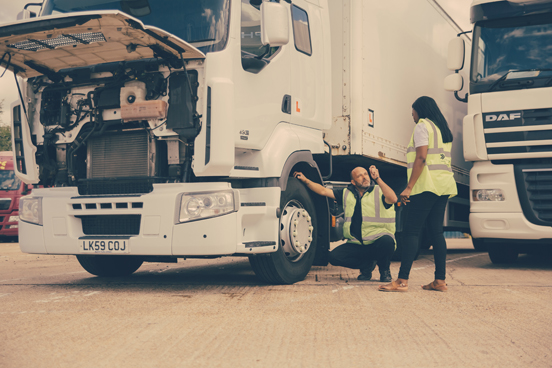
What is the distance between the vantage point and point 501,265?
9.48m

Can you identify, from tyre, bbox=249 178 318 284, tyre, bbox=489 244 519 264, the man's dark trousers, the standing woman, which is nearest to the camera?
the standing woman

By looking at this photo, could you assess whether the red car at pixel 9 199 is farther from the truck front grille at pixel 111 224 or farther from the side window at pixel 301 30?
the side window at pixel 301 30

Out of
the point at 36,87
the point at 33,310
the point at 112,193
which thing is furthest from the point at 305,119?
the point at 33,310

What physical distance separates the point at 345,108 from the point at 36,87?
3.40 meters

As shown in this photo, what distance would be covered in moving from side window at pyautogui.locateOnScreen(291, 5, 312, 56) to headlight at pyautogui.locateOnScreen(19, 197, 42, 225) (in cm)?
303

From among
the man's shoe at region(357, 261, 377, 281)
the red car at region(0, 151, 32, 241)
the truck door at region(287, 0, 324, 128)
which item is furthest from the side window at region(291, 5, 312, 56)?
the red car at region(0, 151, 32, 241)

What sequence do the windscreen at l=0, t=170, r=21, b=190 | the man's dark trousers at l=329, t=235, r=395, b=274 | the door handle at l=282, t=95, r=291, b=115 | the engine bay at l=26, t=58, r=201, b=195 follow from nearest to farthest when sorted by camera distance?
the engine bay at l=26, t=58, r=201, b=195
the door handle at l=282, t=95, r=291, b=115
the man's dark trousers at l=329, t=235, r=395, b=274
the windscreen at l=0, t=170, r=21, b=190

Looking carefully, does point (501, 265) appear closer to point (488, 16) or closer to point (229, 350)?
point (488, 16)

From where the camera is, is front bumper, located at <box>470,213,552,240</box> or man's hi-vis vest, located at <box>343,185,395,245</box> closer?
man's hi-vis vest, located at <box>343,185,395,245</box>

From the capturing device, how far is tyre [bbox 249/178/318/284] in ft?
20.6

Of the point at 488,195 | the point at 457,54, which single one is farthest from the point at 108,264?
the point at 457,54

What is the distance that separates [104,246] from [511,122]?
5.32 meters

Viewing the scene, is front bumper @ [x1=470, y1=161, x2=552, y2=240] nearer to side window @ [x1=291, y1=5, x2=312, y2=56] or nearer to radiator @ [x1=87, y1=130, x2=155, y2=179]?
side window @ [x1=291, y1=5, x2=312, y2=56]

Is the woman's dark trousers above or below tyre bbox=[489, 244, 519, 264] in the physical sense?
above
